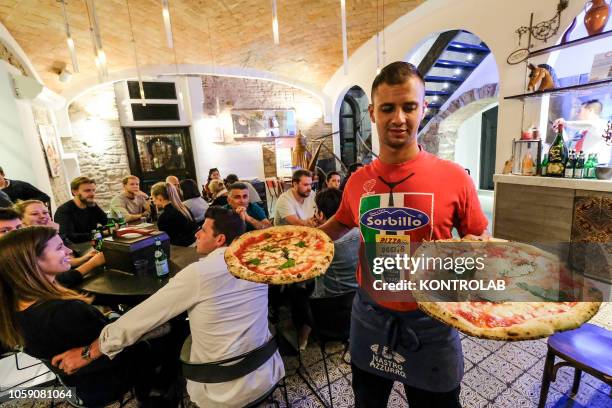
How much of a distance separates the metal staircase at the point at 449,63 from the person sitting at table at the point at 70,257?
5167 millimetres

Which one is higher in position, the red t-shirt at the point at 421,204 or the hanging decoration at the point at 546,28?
the hanging decoration at the point at 546,28

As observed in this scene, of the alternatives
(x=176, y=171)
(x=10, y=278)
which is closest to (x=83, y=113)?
(x=176, y=171)

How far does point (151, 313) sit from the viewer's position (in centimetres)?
121

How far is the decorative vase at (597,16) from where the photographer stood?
2.37 metres

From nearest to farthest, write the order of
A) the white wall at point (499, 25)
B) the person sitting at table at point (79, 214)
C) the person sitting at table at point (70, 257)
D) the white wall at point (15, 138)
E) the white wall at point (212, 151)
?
the person sitting at table at point (70, 257) < the person sitting at table at point (79, 214) < the white wall at point (499, 25) < the white wall at point (15, 138) < the white wall at point (212, 151)

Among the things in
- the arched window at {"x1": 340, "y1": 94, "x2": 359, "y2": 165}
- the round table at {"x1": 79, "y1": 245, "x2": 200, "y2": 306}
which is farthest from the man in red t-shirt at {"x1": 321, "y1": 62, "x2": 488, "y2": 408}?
the arched window at {"x1": 340, "y1": 94, "x2": 359, "y2": 165}

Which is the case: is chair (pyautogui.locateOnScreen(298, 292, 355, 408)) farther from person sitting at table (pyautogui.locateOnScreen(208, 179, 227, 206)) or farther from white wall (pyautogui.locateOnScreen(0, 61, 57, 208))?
white wall (pyautogui.locateOnScreen(0, 61, 57, 208))

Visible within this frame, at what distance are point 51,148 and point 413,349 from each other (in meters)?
6.48

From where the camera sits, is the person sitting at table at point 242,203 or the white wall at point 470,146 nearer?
the person sitting at table at point 242,203

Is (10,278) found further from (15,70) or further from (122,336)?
(15,70)

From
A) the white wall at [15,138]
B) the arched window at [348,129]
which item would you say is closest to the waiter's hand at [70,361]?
the white wall at [15,138]

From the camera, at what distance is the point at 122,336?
1.19 metres

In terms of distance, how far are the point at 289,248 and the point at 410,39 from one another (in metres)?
4.60

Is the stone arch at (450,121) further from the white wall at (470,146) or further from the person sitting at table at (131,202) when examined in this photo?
the person sitting at table at (131,202)
